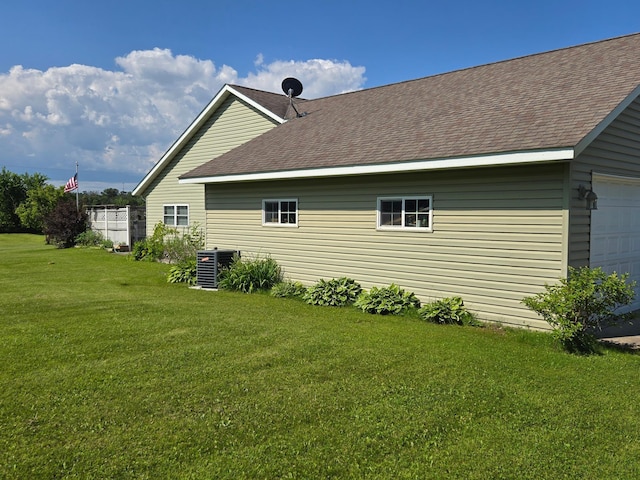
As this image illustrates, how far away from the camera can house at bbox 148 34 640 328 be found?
725cm

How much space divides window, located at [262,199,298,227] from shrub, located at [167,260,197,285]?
253cm

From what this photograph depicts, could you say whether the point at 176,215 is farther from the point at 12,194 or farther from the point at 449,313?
the point at 12,194

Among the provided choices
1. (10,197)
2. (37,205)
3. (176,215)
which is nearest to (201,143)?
(176,215)

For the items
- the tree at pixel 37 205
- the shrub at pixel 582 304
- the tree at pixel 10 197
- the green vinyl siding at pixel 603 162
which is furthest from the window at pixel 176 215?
the tree at pixel 10 197

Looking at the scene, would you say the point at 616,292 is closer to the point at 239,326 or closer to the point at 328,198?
the point at 239,326

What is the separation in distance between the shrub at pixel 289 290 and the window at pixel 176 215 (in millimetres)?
8302

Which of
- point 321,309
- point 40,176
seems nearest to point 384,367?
point 321,309

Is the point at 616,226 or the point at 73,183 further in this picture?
the point at 73,183

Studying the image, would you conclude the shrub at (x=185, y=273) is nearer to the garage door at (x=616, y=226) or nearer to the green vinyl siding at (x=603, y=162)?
the green vinyl siding at (x=603, y=162)

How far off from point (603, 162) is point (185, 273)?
999 centimetres

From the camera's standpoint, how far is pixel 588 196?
730cm

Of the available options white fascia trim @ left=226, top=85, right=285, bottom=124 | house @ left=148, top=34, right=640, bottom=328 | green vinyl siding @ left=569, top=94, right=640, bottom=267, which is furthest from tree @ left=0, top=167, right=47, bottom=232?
green vinyl siding @ left=569, top=94, right=640, bottom=267

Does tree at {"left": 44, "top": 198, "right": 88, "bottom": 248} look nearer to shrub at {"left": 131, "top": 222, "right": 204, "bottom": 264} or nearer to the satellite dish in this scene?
shrub at {"left": 131, "top": 222, "right": 204, "bottom": 264}

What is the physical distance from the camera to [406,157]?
8445 mm
